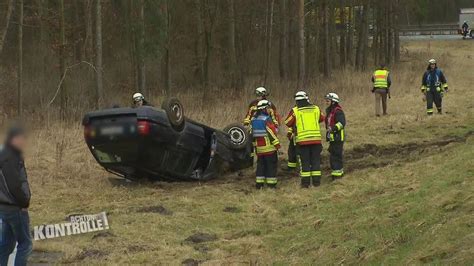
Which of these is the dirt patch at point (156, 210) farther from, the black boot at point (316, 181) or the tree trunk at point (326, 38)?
the tree trunk at point (326, 38)

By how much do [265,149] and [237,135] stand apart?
3.84 feet

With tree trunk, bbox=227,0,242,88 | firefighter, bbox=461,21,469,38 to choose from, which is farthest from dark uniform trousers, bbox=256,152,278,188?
firefighter, bbox=461,21,469,38

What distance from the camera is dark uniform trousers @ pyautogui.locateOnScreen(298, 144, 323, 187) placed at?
33.1 ft

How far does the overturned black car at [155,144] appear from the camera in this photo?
8.84 m

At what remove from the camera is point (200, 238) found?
7.35 metres

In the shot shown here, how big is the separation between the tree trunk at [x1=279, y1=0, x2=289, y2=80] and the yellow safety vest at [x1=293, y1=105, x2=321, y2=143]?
728 inches

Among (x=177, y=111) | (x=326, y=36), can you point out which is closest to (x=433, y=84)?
(x=177, y=111)

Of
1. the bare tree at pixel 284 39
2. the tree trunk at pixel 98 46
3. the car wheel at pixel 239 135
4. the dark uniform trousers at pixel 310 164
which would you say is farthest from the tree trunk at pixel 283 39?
the dark uniform trousers at pixel 310 164

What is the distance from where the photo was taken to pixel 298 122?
10.2 m

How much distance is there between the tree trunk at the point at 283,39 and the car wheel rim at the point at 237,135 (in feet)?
57.7

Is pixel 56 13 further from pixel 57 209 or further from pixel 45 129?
pixel 57 209

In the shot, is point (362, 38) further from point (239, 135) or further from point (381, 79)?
point (239, 135)

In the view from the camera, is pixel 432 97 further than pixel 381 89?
No

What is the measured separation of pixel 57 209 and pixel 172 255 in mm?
2937
